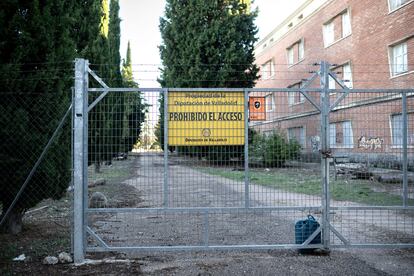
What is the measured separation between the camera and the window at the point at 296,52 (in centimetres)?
3216

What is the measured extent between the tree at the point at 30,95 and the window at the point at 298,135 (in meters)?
4.39

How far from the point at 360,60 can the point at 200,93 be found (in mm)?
19858

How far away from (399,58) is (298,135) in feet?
53.4

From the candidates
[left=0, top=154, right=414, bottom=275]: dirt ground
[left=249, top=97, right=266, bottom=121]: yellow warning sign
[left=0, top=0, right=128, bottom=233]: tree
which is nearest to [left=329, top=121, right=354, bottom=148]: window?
[left=249, top=97, right=266, bottom=121]: yellow warning sign

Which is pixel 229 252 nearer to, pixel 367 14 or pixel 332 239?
pixel 332 239

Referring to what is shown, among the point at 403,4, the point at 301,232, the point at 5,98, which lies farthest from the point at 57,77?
the point at 403,4

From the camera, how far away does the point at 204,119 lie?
6.11 metres

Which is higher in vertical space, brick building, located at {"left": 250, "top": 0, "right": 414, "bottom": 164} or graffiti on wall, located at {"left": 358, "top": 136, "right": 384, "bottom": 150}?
brick building, located at {"left": 250, "top": 0, "right": 414, "bottom": 164}

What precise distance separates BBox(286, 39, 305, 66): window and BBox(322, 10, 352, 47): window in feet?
12.0

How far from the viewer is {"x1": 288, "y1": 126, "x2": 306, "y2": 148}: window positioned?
21.7 ft

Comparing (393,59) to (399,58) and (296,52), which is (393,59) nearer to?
(399,58)

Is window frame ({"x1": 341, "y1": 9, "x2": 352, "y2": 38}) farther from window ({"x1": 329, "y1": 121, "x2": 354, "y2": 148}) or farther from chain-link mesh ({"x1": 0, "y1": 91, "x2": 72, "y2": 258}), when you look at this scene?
chain-link mesh ({"x1": 0, "y1": 91, "x2": 72, "y2": 258})


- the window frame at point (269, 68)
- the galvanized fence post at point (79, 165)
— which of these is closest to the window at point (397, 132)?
the galvanized fence post at point (79, 165)

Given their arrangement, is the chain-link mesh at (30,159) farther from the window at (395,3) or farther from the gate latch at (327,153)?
the window at (395,3)
